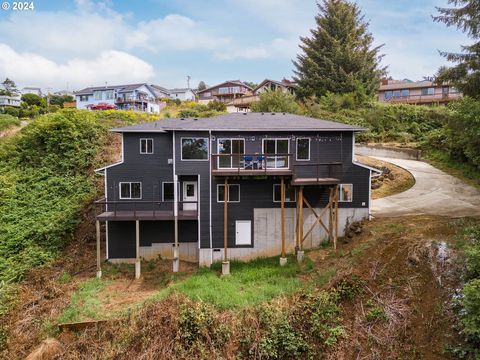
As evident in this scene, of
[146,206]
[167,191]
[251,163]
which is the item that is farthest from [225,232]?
[146,206]

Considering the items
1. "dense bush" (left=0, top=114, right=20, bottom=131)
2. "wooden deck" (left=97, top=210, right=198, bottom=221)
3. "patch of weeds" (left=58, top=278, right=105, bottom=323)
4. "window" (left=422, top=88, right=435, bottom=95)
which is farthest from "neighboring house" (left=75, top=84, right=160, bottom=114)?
"patch of weeds" (left=58, top=278, right=105, bottom=323)

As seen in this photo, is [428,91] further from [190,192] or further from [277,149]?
[190,192]

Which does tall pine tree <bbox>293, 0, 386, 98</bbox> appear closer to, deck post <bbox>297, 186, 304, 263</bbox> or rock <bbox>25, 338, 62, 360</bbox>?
deck post <bbox>297, 186, 304, 263</bbox>

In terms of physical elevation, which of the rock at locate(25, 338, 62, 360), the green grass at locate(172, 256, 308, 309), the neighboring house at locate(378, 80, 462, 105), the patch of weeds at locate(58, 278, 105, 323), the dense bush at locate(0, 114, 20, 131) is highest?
the neighboring house at locate(378, 80, 462, 105)

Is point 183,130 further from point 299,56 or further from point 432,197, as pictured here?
point 299,56

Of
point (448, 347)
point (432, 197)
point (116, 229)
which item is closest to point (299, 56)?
point (432, 197)

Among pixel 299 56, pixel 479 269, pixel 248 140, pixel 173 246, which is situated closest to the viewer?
pixel 479 269

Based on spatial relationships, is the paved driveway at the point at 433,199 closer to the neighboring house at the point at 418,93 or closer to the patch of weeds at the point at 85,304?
the patch of weeds at the point at 85,304
